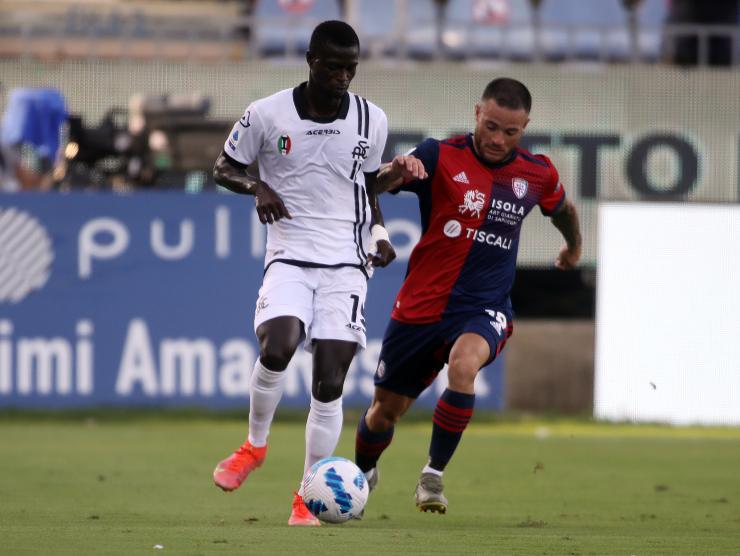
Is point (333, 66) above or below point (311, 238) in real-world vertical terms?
above

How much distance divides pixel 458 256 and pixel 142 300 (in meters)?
7.92

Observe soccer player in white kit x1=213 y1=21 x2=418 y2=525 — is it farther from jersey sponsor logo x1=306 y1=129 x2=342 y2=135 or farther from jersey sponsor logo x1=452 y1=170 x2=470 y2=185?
jersey sponsor logo x1=452 y1=170 x2=470 y2=185

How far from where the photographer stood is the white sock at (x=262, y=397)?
7785 mm

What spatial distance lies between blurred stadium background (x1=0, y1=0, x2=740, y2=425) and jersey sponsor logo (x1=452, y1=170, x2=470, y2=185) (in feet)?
24.0

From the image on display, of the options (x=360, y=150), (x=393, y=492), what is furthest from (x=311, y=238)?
(x=393, y=492)

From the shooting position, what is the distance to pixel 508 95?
8.20 m

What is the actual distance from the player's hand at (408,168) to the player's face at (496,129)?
18.4 inches

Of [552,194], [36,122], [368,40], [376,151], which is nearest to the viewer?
[376,151]

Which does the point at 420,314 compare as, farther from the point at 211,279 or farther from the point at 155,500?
the point at 211,279

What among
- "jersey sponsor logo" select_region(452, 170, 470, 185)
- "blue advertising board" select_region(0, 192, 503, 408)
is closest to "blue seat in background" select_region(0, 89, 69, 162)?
"blue advertising board" select_region(0, 192, 503, 408)

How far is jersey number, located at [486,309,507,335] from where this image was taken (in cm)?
838

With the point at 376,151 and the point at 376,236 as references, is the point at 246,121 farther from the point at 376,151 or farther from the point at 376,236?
the point at 376,236

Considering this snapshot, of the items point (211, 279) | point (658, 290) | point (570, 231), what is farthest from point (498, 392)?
point (570, 231)

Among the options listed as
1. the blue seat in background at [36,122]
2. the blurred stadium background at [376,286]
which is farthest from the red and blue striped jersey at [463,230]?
the blue seat in background at [36,122]
